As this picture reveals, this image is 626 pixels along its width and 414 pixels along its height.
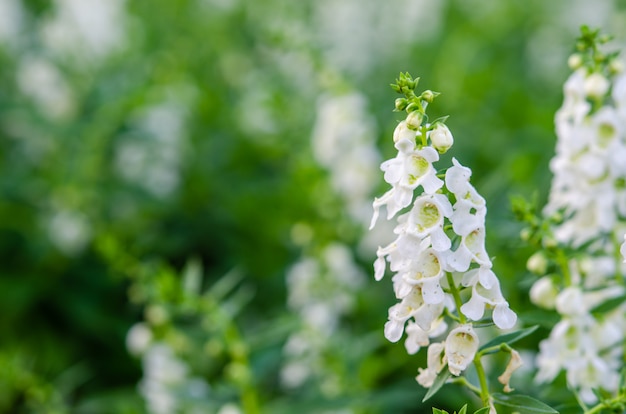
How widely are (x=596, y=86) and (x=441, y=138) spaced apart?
74 cm

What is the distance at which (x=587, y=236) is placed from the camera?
210 centimetres

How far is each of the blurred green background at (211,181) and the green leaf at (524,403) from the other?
101 centimetres

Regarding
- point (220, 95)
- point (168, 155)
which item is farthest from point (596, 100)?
point (220, 95)

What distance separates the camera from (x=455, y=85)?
502cm

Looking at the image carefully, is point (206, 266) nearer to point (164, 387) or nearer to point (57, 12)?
point (164, 387)

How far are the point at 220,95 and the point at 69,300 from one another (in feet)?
6.47

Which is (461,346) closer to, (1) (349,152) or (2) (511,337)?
(2) (511,337)

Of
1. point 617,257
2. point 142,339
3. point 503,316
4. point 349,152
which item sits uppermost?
point 349,152

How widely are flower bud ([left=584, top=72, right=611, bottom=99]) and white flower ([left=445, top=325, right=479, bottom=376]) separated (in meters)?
0.83

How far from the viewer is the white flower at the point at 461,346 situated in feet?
4.75

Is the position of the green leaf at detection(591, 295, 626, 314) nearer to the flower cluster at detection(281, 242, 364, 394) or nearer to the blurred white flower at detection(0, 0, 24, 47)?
the flower cluster at detection(281, 242, 364, 394)

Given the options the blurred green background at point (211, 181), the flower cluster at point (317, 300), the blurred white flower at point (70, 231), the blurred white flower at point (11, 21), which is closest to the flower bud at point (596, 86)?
the blurred green background at point (211, 181)

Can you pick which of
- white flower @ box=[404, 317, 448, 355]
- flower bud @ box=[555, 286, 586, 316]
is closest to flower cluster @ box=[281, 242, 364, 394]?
flower bud @ box=[555, 286, 586, 316]

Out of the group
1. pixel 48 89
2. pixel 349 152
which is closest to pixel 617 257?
pixel 349 152
